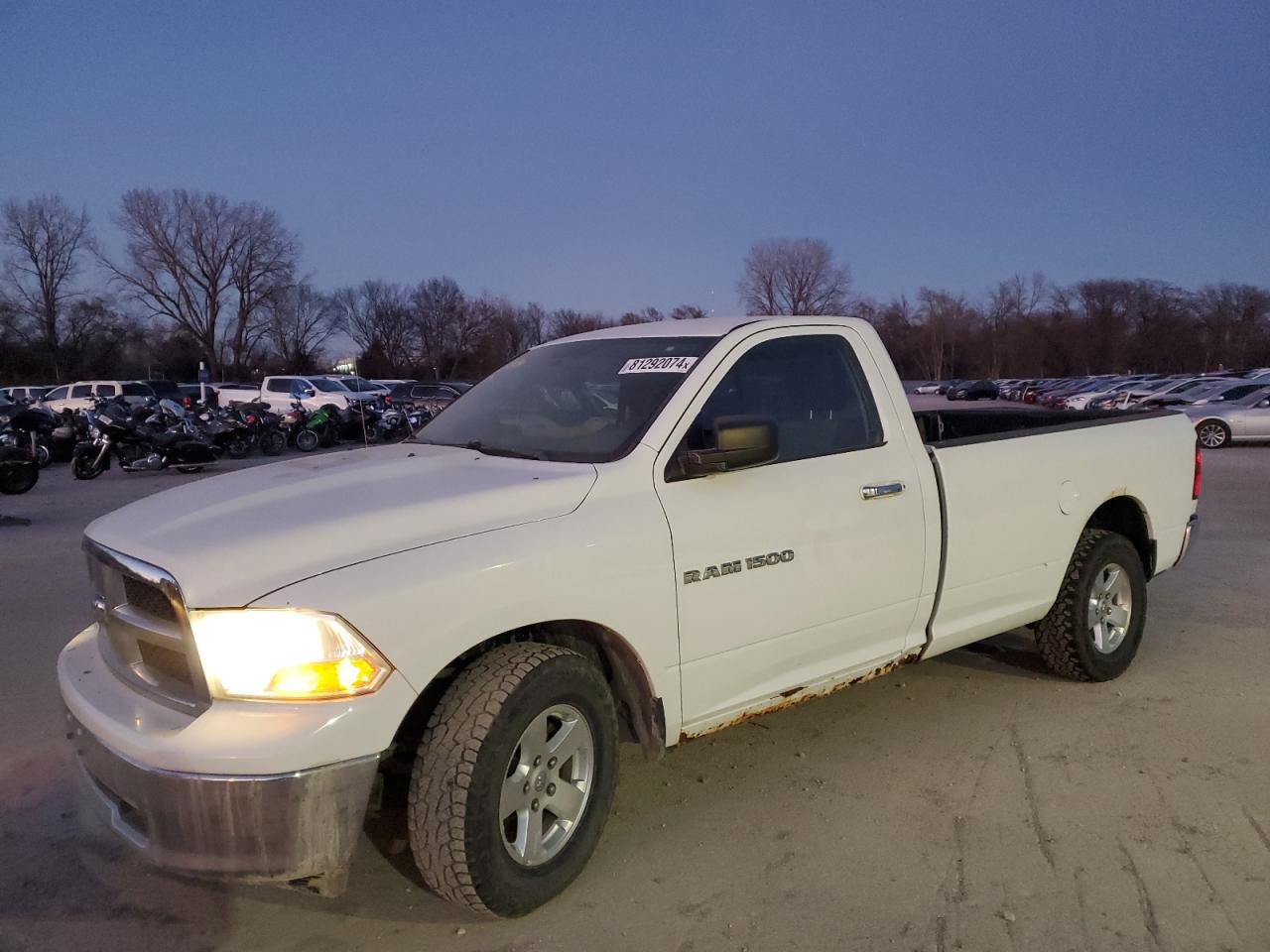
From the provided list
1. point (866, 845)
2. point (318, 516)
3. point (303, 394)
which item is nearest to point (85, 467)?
point (303, 394)

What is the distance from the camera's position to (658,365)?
145 inches

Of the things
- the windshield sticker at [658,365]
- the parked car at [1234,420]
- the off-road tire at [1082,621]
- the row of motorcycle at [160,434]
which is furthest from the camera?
the parked car at [1234,420]

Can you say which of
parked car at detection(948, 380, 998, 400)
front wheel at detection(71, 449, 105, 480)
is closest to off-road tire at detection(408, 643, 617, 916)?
front wheel at detection(71, 449, 105, 480)

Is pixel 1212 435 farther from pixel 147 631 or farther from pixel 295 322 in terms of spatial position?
pixel 295 322

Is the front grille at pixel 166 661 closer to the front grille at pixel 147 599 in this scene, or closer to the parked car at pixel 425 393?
the front grille at pixel 147 599

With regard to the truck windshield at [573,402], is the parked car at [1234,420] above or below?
below

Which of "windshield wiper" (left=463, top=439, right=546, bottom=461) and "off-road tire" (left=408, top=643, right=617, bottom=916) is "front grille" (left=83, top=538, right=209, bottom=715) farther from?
"windshield wiper" (left=463, top=439, right=546, bottom=461)

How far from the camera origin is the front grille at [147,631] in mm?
2545

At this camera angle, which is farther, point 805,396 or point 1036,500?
point 1036,500

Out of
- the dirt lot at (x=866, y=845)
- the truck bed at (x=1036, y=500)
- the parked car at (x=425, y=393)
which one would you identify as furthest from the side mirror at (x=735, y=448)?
the parked car at (x=425, y=393)

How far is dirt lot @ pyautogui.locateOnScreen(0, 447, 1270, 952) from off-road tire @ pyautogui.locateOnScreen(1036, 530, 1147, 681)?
5.2 inches

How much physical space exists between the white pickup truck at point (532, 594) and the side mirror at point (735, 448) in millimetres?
11

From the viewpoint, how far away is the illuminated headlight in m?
2.46

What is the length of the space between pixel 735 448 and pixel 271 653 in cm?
158
